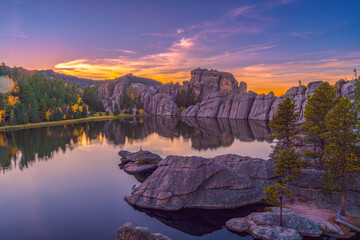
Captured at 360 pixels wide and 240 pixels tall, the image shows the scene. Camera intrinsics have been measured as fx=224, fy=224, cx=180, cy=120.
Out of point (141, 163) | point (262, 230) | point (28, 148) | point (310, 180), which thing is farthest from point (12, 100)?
point (310, 180)

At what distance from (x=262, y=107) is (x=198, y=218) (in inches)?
6003

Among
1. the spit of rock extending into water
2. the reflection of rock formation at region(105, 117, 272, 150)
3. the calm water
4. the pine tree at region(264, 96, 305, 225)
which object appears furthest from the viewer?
the reflection of rock formation at region(105, 117, 272, 150)

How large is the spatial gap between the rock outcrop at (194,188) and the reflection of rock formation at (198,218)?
0.80m

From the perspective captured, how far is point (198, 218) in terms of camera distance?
2812cm

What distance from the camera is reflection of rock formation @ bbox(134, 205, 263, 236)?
85.5 feet

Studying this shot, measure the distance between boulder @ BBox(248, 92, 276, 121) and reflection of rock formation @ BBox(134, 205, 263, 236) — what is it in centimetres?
14407

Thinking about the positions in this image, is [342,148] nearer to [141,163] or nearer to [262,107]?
[141,163]

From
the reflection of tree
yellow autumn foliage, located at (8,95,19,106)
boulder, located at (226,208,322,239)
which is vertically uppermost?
yellow autumn foliage, located at (8,95,19,106)

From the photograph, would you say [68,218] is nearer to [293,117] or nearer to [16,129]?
[293,117]

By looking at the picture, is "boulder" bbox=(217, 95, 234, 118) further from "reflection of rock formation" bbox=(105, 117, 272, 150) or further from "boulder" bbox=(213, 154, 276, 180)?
"boulder" bbox=(213, 154, 276, 180)

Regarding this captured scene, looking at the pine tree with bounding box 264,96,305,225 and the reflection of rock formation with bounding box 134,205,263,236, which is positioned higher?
the pine tree with bounding box 264,96,305,225

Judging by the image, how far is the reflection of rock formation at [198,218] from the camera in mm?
26062

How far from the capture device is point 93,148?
7388 cm

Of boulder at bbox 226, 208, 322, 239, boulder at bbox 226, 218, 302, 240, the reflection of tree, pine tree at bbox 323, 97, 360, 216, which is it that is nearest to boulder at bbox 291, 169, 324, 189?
pine tree at bbox 323, 97, 360, 216
